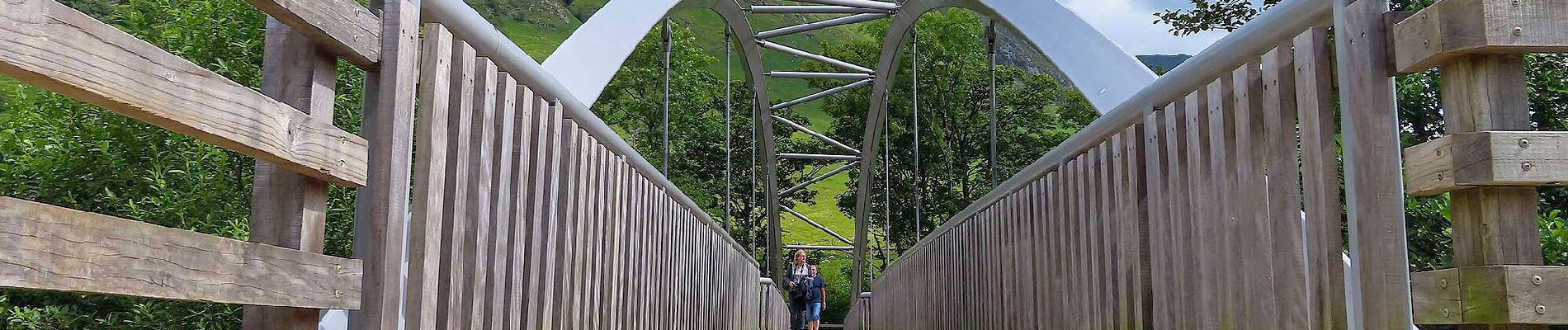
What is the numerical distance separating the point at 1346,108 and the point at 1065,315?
228cm

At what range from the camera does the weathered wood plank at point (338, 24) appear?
1.77 m

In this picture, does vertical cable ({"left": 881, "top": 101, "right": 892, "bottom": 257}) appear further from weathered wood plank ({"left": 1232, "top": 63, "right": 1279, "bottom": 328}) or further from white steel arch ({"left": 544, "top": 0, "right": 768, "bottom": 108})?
weathered wood plank ({"left": 1232, "top": 63, "right": 1279, "bottom": 328})

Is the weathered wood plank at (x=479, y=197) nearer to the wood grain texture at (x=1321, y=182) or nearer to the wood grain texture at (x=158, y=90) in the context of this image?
the wood grain texture at (x=158, y=90)

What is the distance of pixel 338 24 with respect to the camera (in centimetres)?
193

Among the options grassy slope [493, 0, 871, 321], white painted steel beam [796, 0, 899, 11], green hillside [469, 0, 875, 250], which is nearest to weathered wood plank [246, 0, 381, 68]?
white painted steel beam [796, 0, 899, 11]

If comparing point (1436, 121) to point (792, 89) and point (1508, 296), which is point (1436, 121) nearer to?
point (1508, 296)

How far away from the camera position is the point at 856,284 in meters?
20.6

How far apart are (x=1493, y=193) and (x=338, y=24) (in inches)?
69.1

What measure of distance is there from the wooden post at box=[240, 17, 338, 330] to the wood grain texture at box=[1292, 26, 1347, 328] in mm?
1627

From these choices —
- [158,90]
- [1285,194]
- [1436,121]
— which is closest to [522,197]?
[158,90]

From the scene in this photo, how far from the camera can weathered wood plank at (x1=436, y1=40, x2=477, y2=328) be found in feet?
7.63

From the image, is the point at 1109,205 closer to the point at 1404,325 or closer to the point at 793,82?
the point at 1404,325

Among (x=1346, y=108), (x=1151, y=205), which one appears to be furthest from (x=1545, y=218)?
(x=1346, y=108)

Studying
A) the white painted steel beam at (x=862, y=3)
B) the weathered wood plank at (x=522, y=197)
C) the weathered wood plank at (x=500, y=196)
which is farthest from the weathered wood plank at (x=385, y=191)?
the white painted steel beam at (x=862, y=3)
